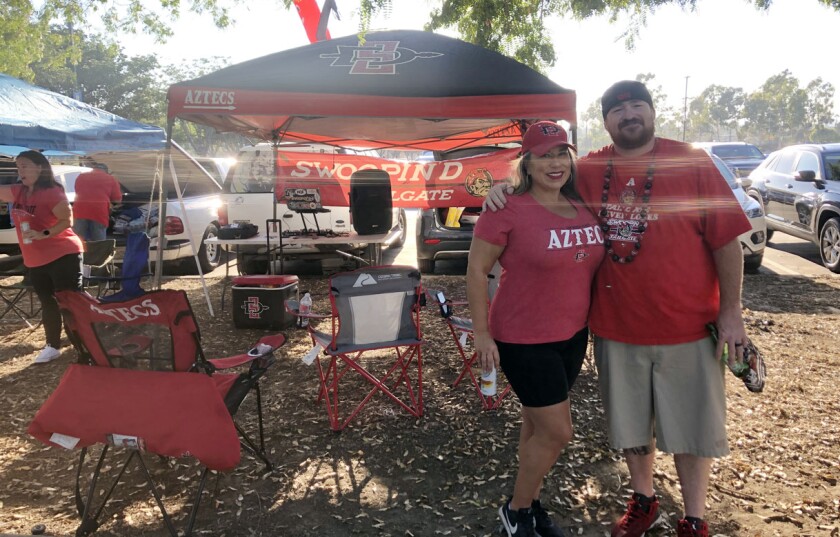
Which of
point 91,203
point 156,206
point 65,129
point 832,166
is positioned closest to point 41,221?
point 65,129

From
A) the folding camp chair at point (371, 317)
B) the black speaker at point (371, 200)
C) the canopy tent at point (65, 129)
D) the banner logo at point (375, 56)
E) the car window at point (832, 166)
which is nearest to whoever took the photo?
the folding camp chair at point (371, 317)

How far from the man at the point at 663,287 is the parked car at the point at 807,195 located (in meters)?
7.34

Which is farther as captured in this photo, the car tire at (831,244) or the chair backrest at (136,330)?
the car tire at (831,244)

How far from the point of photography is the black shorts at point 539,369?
2.19 m

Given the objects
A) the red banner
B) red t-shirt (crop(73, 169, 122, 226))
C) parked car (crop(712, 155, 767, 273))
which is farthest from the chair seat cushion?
Answer: parked car (crop(712, 155, 767, 273))

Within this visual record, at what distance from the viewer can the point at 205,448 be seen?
244cm

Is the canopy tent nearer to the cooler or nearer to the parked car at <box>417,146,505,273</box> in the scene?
the cooler

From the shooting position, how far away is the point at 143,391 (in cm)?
264

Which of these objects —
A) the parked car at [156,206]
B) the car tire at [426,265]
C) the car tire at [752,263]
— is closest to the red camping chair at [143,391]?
the parked car at [156,206]

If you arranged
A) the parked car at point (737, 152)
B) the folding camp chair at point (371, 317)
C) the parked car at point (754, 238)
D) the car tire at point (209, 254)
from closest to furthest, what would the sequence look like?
the folding camp chair at point (371, 317)
the parked car at point (754, 238)
the car tire at point (209, 254)
the parked car at point (737, 152)

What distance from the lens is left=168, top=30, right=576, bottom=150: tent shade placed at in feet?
13.5

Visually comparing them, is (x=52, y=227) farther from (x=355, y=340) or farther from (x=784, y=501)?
(x=784, y=501)

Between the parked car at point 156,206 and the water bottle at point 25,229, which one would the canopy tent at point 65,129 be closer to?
the parked car at point 156,206

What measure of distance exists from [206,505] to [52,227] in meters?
3.16
